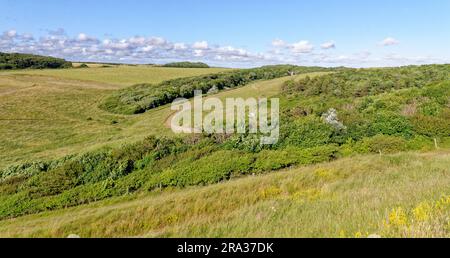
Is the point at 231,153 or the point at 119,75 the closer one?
the point at 231,153

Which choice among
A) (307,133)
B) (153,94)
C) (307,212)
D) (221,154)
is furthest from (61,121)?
(307,212)

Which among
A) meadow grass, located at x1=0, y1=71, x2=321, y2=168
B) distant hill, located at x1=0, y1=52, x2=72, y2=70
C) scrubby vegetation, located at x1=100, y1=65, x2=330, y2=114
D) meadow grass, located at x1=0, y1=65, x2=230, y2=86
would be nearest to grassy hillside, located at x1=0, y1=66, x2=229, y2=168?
meadow grass, located at x1=0, y1=71, x2=321, y2=168

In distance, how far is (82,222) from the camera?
44.4 ft

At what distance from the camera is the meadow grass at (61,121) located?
3975 centimetres

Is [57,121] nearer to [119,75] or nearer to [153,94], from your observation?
[153,94]

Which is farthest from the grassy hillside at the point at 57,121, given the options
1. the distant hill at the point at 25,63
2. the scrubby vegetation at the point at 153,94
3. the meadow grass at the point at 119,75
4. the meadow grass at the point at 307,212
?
the distant hill at the point at 25,63

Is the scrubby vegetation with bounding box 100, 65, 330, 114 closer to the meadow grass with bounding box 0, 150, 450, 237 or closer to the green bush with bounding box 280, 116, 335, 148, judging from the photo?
the green bush with bounding box 280, 116, 335, 148

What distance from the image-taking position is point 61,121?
2158 inches

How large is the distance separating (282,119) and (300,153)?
30.4 ft

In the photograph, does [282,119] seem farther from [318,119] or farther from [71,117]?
[71,117]

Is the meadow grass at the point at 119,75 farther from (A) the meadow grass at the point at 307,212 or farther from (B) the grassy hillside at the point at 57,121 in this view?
(A) the meadow grass at the point at 307,212

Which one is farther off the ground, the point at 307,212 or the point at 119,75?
the point at 119,75

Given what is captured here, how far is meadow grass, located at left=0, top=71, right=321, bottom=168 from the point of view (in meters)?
A: 39.8
